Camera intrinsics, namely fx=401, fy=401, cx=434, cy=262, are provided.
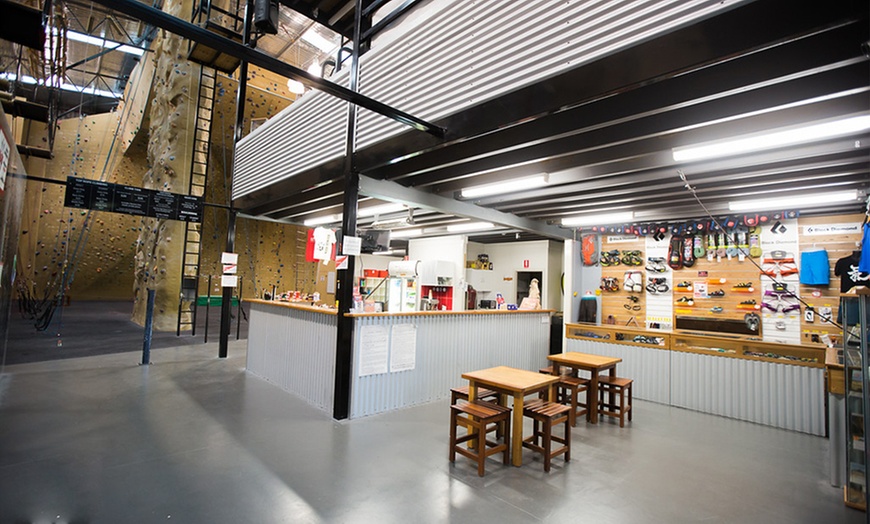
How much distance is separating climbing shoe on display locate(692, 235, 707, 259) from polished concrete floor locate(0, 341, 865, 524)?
2658 mm

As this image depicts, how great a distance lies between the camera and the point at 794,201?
5156 mm

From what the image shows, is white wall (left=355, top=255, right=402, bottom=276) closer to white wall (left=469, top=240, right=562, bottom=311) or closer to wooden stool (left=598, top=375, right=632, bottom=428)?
white wall (left=469, top=240, right=562, bottom=311)

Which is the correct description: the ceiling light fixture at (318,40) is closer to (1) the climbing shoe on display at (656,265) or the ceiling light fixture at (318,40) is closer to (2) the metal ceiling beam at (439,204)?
(2) the metal ceiling beam at (439,204)

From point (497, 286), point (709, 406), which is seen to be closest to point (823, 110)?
point (709, 406)

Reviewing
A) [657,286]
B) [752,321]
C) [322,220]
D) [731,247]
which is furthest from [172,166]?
[752,321]

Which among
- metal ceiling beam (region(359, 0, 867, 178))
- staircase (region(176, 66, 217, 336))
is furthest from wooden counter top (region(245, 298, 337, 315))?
staircase (region(176, 66, 217, 336))

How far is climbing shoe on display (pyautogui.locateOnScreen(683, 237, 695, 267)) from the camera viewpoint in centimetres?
666

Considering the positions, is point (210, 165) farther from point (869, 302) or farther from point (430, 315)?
point (869, 302)

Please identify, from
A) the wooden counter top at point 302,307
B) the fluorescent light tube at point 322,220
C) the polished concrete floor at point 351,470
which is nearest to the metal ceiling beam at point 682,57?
the wooden counter top at point 302,307

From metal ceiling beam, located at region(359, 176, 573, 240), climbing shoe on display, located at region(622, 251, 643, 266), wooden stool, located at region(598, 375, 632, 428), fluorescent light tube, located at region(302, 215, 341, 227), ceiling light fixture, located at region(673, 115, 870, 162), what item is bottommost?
wooden stool, located at region(598, 375, 632, 428)

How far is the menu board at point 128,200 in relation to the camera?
6008 mm

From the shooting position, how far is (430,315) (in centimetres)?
538

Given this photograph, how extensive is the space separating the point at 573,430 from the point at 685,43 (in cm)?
390

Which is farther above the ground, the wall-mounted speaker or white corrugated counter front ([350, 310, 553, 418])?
the wall-mounted speaker
